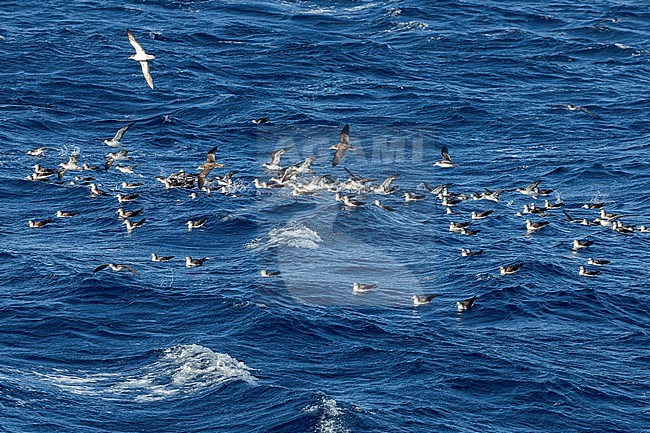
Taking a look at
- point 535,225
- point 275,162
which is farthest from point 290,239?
point 535,225

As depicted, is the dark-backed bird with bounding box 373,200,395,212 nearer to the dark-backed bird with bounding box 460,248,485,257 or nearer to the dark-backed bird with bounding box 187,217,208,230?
the dark-backed bird with bounding box 460,248,485,257

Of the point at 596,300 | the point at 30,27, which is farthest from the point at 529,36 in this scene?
the point at 596,300

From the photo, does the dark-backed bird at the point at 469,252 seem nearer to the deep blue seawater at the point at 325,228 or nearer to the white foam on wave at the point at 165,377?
the deep blue seawater at the point at 325,228

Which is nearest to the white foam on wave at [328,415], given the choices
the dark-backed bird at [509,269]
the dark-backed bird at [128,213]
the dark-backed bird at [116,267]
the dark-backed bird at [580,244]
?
the dark-backed bird at [116,267]

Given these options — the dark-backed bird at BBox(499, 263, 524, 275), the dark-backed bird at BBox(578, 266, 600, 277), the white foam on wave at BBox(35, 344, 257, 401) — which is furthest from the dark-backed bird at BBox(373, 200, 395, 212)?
the white foam on wave at BBox(35, 344, 257, 401)

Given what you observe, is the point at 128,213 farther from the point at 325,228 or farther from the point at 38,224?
the point at 325,228

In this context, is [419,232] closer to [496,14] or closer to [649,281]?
[649,281]
